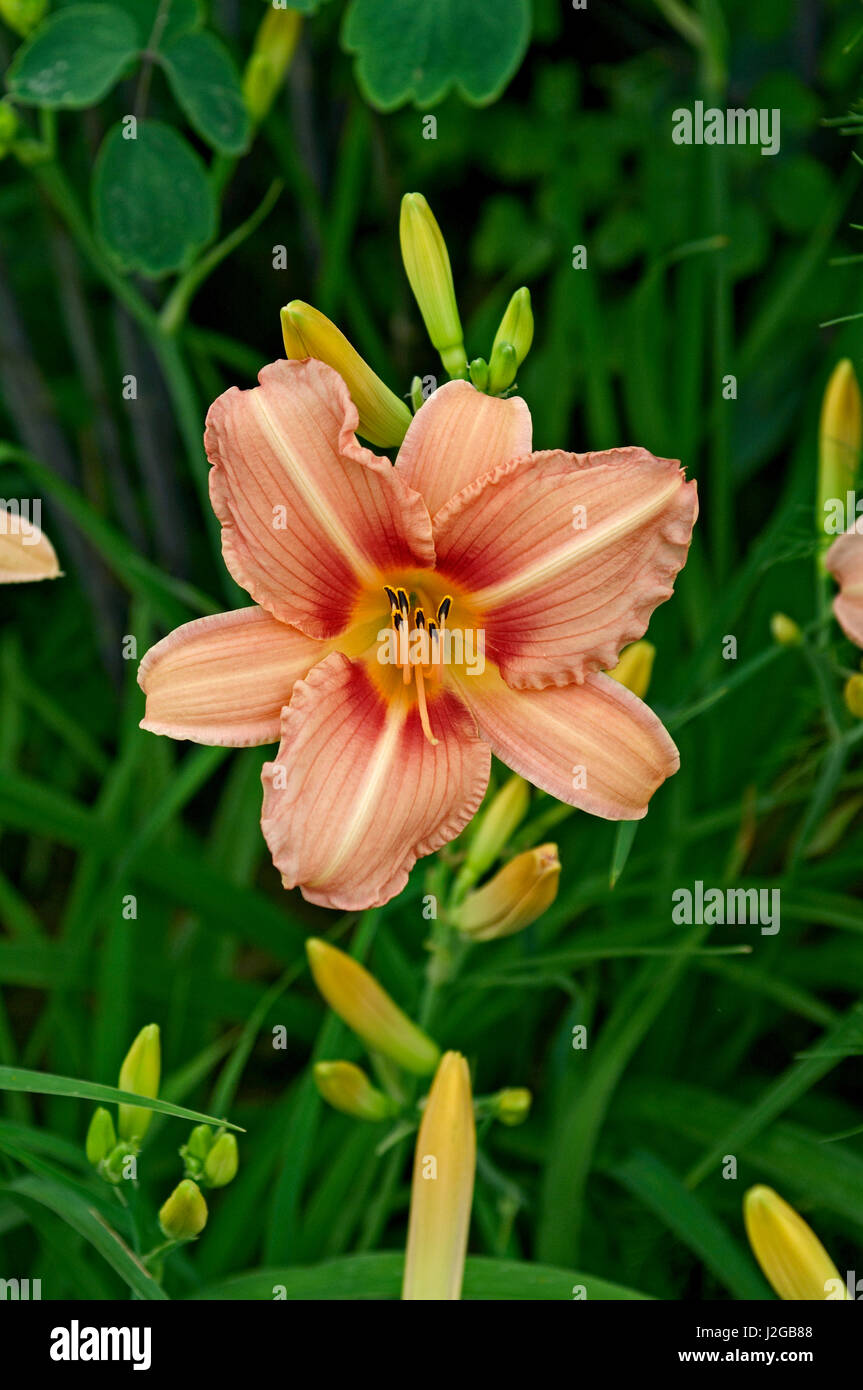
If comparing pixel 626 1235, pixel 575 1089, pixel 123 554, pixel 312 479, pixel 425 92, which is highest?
pixel 425 92

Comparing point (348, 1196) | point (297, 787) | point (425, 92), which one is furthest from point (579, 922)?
point (425, 92)

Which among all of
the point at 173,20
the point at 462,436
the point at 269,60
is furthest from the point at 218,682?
the point at 269,60

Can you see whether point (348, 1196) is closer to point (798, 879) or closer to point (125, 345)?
point (798, 879)

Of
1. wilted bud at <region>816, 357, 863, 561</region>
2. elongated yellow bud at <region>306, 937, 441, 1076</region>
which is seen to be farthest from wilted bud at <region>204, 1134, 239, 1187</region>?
wilted bud at <region>816, 357, 863, 561</region>

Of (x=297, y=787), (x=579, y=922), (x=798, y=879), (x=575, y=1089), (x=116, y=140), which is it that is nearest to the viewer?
(x=297, y=787)

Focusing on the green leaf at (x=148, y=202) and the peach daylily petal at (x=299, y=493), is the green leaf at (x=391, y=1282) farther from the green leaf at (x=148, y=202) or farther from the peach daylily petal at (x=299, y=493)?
the green leaf at (x=148, y=202)

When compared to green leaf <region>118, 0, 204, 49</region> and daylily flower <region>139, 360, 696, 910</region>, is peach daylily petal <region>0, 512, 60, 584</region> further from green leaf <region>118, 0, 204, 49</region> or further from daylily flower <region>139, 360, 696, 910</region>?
green leaf <region>118, 0, 204, 49</region>
